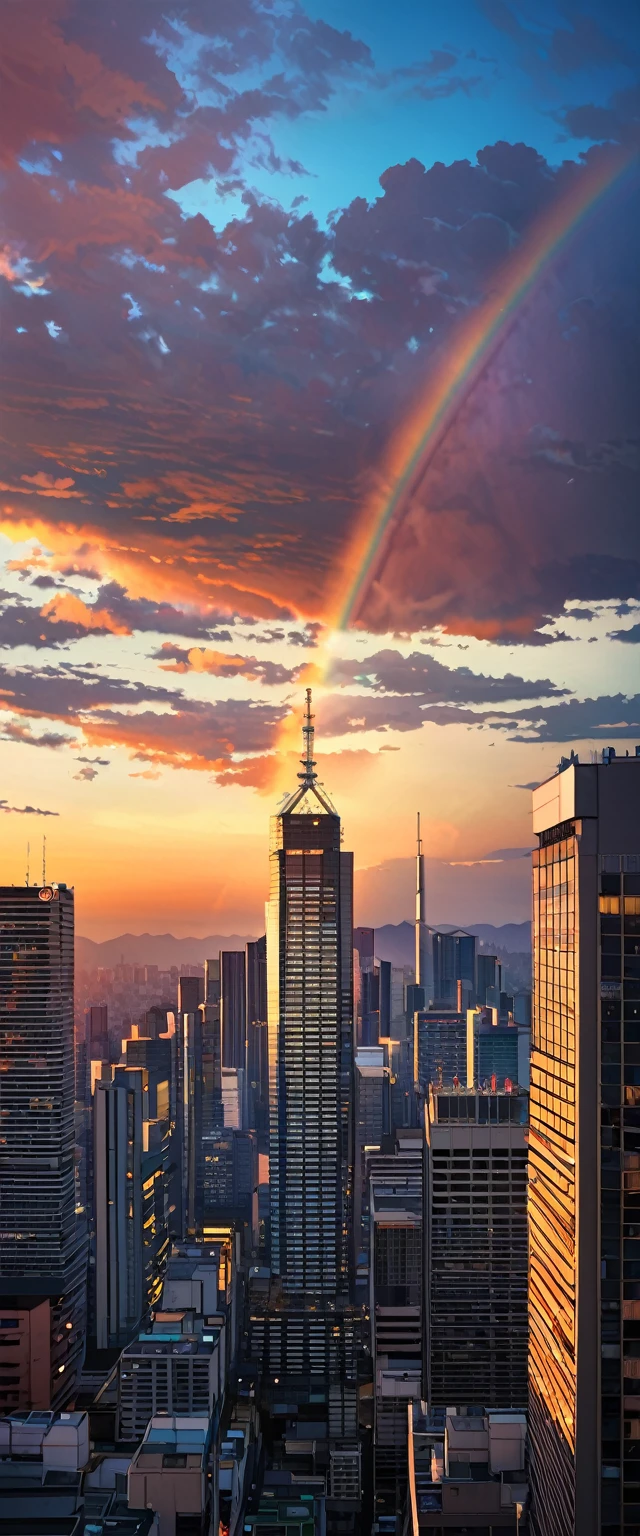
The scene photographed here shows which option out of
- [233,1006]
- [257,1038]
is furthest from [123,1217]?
[233,1006]

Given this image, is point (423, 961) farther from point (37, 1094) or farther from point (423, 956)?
point (37, 1094)

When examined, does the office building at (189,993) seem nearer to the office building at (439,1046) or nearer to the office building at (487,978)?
the office building at (439,1046)

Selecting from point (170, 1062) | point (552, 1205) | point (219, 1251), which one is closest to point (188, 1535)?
point (552, 1205)

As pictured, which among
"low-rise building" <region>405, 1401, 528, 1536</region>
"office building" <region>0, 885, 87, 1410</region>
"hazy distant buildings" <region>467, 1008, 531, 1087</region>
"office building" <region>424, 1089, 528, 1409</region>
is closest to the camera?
"low-rise building" <region>405, 1401, 528, 1536</region>

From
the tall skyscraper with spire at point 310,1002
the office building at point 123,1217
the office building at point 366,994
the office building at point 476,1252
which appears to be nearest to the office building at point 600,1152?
the office building at point 476,1252

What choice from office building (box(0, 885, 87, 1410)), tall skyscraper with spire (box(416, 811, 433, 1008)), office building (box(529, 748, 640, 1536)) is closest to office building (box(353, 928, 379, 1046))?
tall skyscraper with spire (box(416, 811, 433, 1008))

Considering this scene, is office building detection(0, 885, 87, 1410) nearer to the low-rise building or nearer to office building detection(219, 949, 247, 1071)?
the low-rise building
